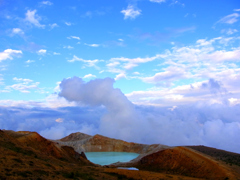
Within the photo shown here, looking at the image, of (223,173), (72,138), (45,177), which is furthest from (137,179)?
(72,138)

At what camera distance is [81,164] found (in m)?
52.6

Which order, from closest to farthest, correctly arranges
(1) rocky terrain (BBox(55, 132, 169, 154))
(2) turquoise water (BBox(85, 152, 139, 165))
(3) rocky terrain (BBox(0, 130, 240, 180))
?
(3) rocky terrain (BBox(0, 130, 240, 180)), (2) turquoise water (BBox(85, 152, 139, 165)), (1) rocky terrain (BBox(55, 132, 169, 154))

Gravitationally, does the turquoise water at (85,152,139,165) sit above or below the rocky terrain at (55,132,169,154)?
below

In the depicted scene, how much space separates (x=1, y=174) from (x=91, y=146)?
85.6 metres

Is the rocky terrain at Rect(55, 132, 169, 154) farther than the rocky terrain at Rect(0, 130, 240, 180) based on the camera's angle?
Yes

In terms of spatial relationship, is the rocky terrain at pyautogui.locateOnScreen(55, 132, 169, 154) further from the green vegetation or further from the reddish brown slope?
the green vegetation

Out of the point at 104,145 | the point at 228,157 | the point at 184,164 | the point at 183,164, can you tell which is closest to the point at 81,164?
the point at 183,164

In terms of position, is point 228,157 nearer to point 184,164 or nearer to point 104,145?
point 184,164

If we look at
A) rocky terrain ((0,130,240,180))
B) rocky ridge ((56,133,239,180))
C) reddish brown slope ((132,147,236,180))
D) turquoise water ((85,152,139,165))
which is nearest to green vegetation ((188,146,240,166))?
rocky terrain ((0,130,240,180))

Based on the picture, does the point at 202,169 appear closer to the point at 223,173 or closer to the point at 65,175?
the point at 223,173

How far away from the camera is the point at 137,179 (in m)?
32.2

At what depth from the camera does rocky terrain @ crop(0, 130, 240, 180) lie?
77.4 feet

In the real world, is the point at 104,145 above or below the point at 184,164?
above

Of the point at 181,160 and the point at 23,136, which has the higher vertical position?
the point at 23,136
